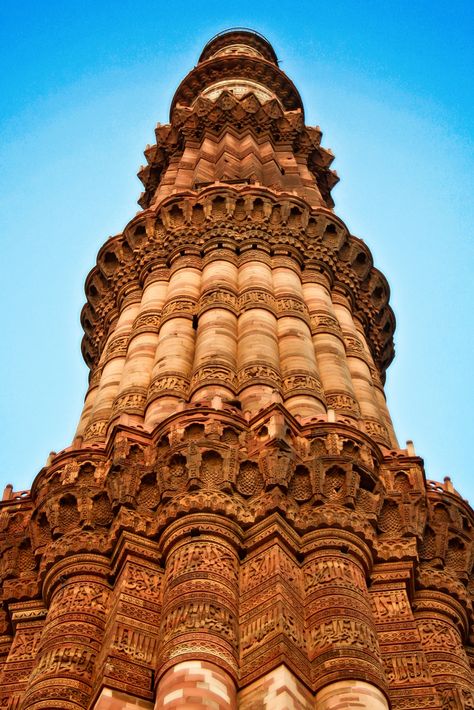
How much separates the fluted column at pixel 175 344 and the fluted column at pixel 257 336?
2.42 feet

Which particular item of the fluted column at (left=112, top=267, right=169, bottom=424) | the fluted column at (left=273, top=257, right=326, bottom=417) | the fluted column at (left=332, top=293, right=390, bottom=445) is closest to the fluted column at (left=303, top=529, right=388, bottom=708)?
the fluted column at (left=273, top=257, right=326, bottom=417)

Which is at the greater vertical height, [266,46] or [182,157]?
[266,46]

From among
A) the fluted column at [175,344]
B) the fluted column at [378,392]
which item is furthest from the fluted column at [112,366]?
the fluted column at [378,392]

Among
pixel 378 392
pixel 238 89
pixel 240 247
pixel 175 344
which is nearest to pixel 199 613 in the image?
pixel 175 344

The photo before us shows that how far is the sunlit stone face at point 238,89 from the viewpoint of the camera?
25.5 metres

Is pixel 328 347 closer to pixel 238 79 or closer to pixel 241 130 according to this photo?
pixel 241 130

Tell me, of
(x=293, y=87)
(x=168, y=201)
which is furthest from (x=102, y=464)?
(x=293, y=87)

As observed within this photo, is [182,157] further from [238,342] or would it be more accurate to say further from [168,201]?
[238,342]

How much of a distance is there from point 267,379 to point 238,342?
4.64ft

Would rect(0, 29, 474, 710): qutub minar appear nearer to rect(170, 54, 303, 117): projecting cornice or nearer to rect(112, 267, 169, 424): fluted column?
rect(112, 267, 169, 424): fluted column

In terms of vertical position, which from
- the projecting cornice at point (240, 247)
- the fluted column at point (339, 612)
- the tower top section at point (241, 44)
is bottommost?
the fluted column at point (339, 612)

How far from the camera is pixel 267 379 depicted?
1295cm

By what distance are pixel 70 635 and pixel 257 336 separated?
5.75 metres

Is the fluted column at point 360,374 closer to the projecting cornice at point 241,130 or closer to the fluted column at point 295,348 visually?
the fluted column at point 295,348
